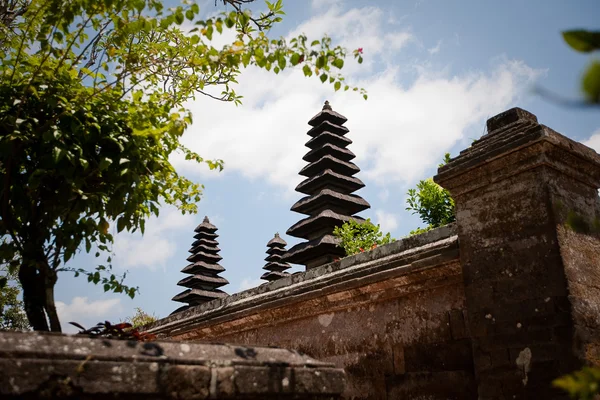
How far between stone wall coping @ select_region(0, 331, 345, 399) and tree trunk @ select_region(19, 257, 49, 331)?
1030 millimetres

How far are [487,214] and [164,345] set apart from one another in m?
3.19

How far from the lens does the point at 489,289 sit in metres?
4.11

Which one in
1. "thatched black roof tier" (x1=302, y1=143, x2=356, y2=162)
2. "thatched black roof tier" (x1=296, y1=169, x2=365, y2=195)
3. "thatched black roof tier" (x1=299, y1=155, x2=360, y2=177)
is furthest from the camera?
"thatched black roof tier" (x1=302, y1=143, x2=356, y2=162)

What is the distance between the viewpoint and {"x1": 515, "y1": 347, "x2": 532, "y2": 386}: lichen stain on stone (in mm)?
3680

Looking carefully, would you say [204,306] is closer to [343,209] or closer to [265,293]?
[265,293]

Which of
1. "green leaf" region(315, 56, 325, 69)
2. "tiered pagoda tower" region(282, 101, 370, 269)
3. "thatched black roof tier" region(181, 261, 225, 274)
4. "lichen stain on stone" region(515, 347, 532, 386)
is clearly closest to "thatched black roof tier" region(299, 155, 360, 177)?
Answer: "tiered pagoda tower" region(282, 101, 370, 269)

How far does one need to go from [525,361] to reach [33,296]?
3540mm

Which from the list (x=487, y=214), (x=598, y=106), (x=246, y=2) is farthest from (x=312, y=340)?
(x=598, y=106)

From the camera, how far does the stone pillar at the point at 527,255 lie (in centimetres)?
363

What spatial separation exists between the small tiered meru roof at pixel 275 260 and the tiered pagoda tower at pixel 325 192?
24.9ft

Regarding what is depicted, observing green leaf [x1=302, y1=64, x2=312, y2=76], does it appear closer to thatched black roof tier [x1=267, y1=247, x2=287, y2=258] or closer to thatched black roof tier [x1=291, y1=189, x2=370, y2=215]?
thatched black roof tier [x1=291, y1=189, x2=370, y2=215]

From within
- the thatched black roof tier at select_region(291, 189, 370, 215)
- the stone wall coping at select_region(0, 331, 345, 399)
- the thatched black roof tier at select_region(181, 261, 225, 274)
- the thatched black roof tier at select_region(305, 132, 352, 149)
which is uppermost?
the thatched black roof tier at select_region(305, 132, 352, 149)

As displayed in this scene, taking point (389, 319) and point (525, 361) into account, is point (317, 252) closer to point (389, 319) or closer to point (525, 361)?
point (389, 319)

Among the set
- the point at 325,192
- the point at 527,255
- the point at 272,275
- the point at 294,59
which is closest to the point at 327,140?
the point at 325,192
